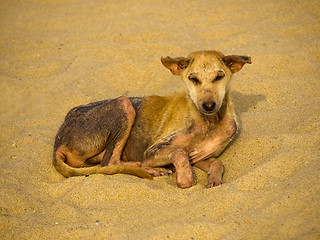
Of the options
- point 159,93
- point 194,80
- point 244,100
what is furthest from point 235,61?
point 159,93

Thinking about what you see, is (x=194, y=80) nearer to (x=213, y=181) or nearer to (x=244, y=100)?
(x=213, y=181)

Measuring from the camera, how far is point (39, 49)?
805cm

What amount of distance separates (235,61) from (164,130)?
1.19 meters

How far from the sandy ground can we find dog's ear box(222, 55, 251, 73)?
0.90 m

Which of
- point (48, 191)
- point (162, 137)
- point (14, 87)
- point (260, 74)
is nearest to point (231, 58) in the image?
point (162, 137)

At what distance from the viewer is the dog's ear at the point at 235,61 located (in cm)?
470

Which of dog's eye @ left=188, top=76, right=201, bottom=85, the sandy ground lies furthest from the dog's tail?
dog's eye @ left=188, top=76, right=201, bottom=85

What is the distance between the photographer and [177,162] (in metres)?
4.56

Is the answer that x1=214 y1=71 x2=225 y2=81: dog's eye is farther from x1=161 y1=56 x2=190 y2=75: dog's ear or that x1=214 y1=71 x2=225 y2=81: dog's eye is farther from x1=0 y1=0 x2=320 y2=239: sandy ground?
x1=0 y1=0 x2=320 y2=239: sandy ground

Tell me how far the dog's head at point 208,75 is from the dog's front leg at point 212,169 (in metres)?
0.63

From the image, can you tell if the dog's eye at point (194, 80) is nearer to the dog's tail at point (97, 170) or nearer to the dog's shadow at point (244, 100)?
the dog's tail at point (97, 170)

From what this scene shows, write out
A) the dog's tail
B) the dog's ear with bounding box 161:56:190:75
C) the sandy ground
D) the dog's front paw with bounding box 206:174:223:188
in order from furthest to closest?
1. the dog's ear with bounding box 161:56:190:75
2. the dog's tail
3. the dog's front paw with bounding box 206:174:223:188
4. the sandy ground

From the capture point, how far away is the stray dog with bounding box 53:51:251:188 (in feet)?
15.1

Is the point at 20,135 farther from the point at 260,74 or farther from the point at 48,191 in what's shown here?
the point at 260,74
